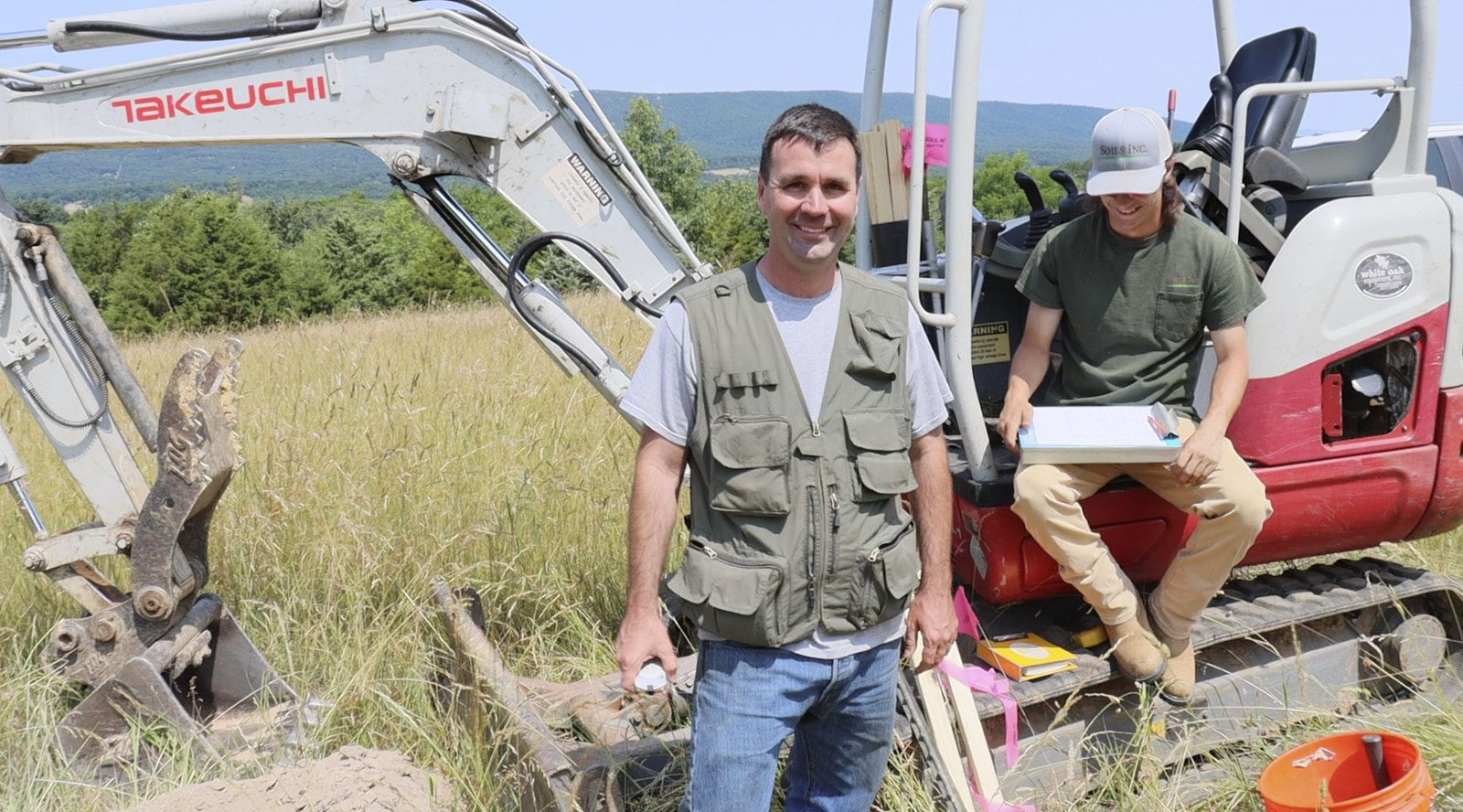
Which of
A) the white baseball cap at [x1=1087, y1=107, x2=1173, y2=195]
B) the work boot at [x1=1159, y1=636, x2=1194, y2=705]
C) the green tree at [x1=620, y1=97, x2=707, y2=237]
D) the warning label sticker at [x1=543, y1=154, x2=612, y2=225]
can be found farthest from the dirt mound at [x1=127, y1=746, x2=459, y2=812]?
the green tree at [x1=620, y1=97, x2=707, y2=237]

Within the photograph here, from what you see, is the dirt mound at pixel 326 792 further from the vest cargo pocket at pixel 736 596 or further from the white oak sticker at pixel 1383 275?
the white oak sticker at pixel 1383 275

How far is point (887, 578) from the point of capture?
2.63 m

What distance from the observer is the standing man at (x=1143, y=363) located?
3.61m

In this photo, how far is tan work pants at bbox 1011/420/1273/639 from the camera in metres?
3.64

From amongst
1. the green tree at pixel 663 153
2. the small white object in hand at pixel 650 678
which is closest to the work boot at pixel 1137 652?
the small white object in hand at pixel 650 678

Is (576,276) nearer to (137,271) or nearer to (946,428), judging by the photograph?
(137,271)

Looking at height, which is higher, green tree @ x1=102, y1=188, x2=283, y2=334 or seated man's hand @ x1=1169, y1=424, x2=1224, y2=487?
seated man's hand @ x1=1169, y1=424, x2=1224, y2=487

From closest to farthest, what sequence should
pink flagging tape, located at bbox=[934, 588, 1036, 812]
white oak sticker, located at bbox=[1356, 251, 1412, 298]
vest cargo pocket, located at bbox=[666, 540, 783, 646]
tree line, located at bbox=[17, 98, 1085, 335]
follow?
vest cargo pocket, located at bbox=[666, 540, 783, 646] → pink flagging tape, located at bbox=[934, 588, 1036, 812] → white oak sticker, located at bbox=[1356, 251, 1412, 298] → tree line, located at bbox=[17, 98, 1085, 335]

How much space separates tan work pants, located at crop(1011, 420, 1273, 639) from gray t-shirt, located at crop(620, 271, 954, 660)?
1.17m

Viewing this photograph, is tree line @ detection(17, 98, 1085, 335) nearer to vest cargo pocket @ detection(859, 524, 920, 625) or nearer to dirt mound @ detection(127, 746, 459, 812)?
dirt mound @ detection(127, 746, 459, 812)

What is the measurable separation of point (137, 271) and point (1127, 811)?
31217 mm

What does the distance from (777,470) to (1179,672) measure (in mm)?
1957

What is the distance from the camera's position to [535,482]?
577 cm

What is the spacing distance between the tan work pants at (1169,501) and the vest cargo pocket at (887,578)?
107 centimetres
